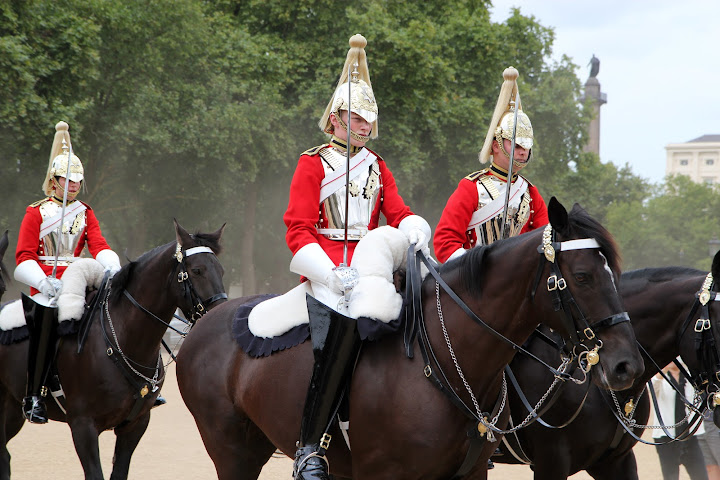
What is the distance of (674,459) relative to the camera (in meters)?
7.87

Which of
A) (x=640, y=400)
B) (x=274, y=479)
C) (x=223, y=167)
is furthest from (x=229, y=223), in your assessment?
(x=640, y=400)

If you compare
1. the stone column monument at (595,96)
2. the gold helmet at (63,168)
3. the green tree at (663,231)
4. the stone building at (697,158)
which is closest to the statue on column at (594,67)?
the stone column monument at (595,96)

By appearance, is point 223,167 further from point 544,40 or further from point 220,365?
point 220,365

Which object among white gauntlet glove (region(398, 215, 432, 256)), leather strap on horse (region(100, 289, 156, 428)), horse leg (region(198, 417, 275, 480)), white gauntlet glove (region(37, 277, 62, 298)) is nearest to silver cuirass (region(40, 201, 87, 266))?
white gauntlet glove (region(37, 277, 62, 298))

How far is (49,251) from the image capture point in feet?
25.1

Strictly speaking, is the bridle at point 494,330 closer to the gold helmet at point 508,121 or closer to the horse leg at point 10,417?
the gold helmet at point 508,121

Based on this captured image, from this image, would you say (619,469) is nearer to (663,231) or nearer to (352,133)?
(352,133)

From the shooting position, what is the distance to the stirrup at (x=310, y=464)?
4023mm

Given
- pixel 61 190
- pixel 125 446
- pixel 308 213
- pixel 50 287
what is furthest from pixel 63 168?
pixel 308 213

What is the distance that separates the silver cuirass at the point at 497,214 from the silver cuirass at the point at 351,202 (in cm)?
104

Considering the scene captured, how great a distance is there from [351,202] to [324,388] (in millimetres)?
1034

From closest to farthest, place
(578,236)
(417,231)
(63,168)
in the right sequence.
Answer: (578,236), (417,231), (63,168)

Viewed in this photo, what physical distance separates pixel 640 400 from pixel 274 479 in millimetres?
4787

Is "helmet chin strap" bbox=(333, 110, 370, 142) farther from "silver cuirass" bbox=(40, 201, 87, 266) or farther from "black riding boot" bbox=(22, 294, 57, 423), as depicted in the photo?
"silver cuirass" bbox=(40, 201, 87, 266)
